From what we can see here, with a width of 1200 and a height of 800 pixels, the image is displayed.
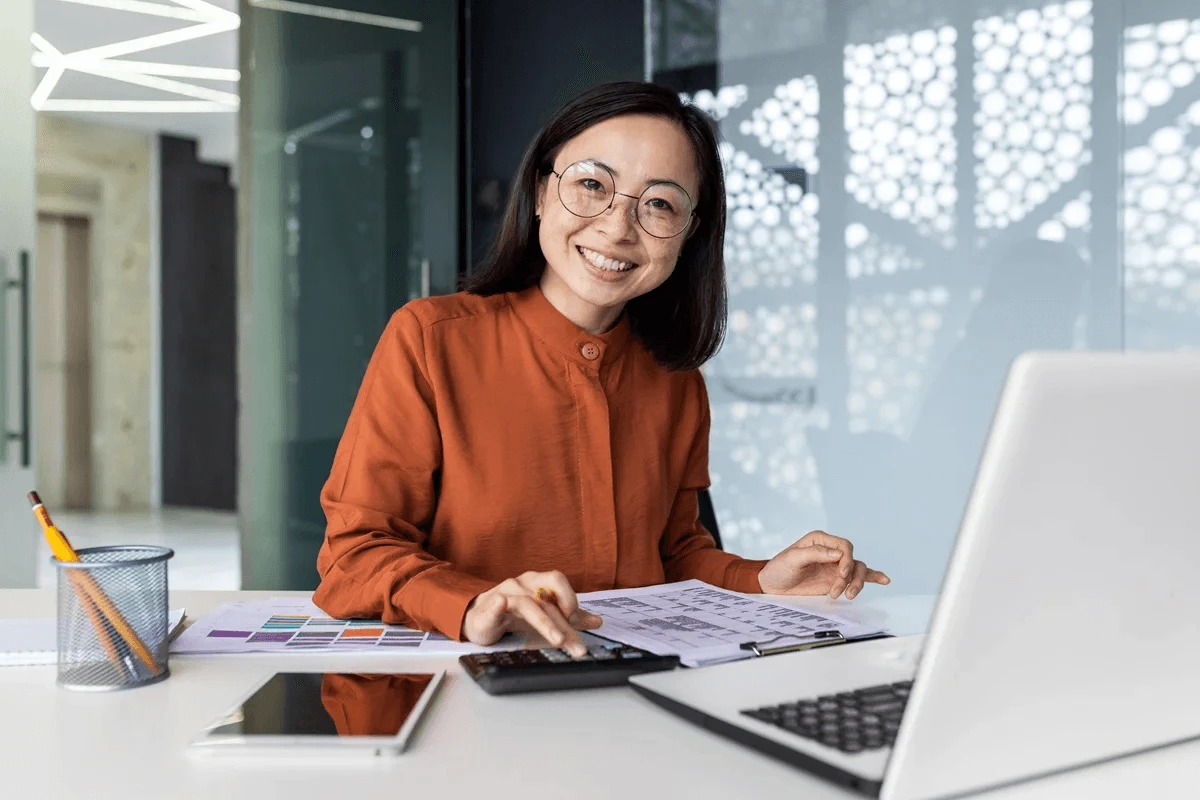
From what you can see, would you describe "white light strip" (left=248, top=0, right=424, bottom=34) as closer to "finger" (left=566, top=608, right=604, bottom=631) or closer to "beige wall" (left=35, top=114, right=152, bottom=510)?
"finger" (left=566, top=608, right=604, bottom=631)

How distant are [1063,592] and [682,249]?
117cm

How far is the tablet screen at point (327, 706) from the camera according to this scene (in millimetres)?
738

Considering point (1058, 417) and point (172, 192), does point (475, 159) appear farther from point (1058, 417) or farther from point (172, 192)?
point (172, 192)

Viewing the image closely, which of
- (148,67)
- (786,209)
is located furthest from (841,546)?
(148,67)

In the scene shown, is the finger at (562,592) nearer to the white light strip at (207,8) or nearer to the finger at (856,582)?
the finger at (856,582)

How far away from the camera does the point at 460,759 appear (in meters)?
0.72

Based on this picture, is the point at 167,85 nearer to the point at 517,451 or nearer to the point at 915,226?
the point at 915,226

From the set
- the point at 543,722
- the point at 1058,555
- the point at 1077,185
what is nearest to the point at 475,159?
the point at 1077,185

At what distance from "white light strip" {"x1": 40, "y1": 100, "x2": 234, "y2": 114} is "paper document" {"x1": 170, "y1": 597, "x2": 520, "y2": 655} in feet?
26.2

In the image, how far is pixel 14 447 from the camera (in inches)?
139

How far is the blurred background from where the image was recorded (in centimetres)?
279

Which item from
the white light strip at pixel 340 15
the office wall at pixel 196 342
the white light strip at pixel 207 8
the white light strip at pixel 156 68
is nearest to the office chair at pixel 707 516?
the white light strip at pixel 340 15

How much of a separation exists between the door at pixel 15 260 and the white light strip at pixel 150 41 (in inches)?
76.9

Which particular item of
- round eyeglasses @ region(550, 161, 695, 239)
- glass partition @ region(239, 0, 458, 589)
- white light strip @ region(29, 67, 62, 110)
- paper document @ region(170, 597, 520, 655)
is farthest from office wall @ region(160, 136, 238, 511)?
paper document @ region(170, 597, 520, 655)
